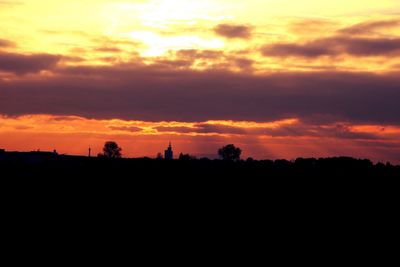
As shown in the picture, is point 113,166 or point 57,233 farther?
point 113,166

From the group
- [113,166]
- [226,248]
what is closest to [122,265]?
[226,248]

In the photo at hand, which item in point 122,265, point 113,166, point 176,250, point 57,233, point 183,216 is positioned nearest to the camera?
point 122,265

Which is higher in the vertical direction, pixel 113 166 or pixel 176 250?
pixel 113 166

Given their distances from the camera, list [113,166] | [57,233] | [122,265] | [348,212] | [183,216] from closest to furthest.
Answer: [122,265] → [57,233] → [183,216] → [348,212] → [113,166]

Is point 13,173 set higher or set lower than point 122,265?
higher

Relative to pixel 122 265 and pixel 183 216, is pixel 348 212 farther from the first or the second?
pixel 122 265

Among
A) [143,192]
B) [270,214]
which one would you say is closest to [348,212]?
[270,214]

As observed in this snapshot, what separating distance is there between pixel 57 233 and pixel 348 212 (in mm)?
28086

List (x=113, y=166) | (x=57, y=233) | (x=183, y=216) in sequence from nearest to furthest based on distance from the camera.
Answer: (x=57, y=233), (x=183, y=216), (x=113, y=166)

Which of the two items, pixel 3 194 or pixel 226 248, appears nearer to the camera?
pixel 226 248

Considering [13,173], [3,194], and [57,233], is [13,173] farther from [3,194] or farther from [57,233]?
[57,233]

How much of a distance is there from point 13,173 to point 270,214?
34600 millimetres

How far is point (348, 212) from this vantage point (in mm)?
64250

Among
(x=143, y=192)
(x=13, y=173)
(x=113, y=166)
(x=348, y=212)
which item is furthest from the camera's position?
(x=113, y=166)
